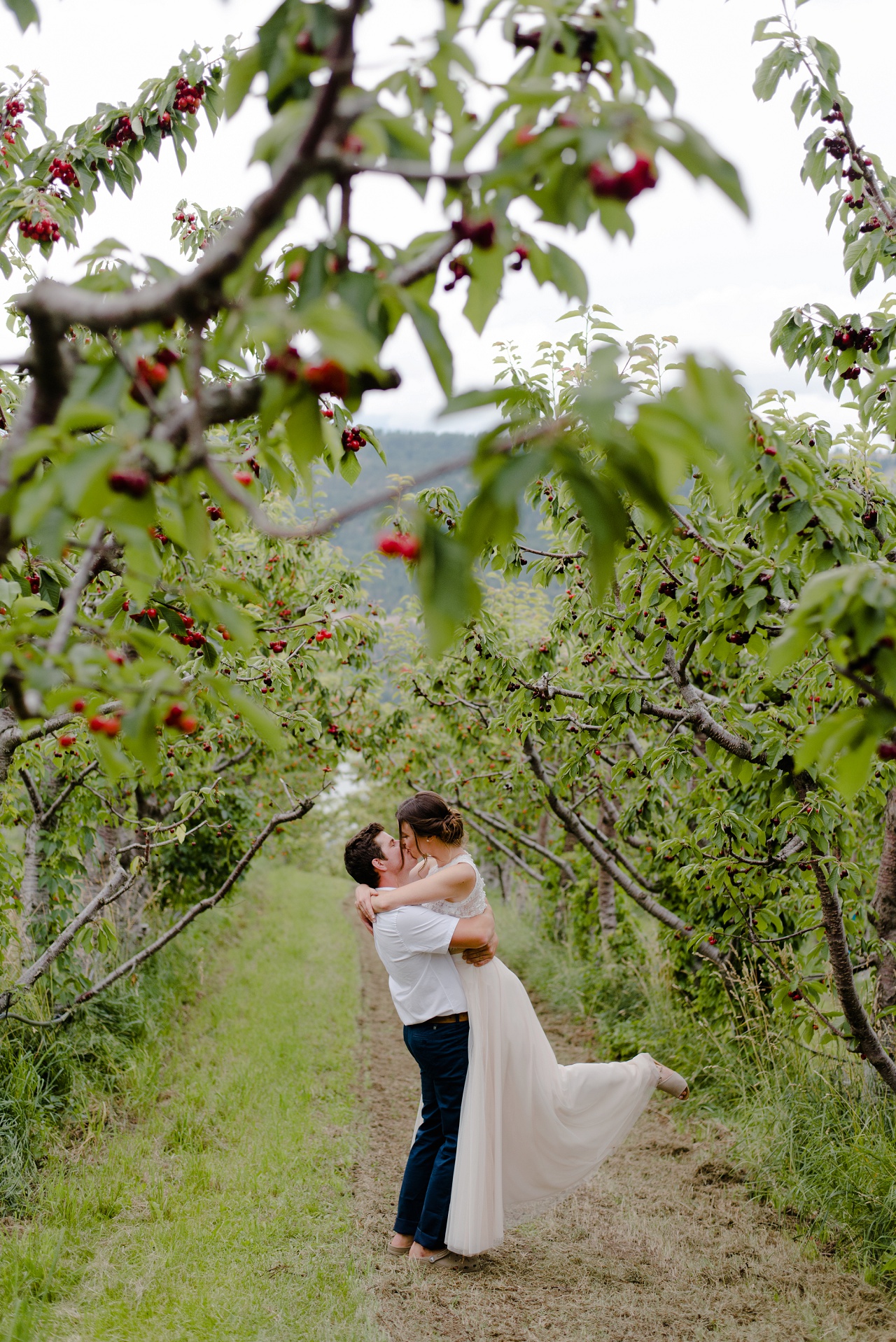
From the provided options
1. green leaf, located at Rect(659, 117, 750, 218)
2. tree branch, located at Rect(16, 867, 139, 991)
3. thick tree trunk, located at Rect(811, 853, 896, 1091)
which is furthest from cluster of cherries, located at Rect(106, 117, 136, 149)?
thick tree trunk, located at Rect(811, 853, 896, 1091)

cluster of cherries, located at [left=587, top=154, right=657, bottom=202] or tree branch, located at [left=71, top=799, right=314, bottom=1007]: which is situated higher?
cluster of cherries, located at [left=587, top=154, right=657, bottom=202]

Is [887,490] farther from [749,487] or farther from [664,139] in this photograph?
[664,139]

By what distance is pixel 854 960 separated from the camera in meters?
4.92

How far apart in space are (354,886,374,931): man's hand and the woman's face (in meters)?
0.24

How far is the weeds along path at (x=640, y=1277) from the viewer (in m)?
3.27

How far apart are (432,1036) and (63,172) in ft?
12.6

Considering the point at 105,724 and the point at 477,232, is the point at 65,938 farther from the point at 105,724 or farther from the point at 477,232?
the point at 477,232

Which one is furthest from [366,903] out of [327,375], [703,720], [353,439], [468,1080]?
[327,375]

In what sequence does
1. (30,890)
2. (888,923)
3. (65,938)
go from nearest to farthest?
(65,938), (888,923), (30,890)

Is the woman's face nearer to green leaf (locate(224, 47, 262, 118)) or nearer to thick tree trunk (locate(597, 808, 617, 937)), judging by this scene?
green leaf (locate(224, 47, 262, 118))

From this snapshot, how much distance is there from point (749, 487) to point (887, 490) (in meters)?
1.32

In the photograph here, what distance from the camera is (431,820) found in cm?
378

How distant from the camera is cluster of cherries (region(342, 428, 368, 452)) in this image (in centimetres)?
276

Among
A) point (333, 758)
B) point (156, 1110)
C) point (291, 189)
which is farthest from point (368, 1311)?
point (333, 758)
